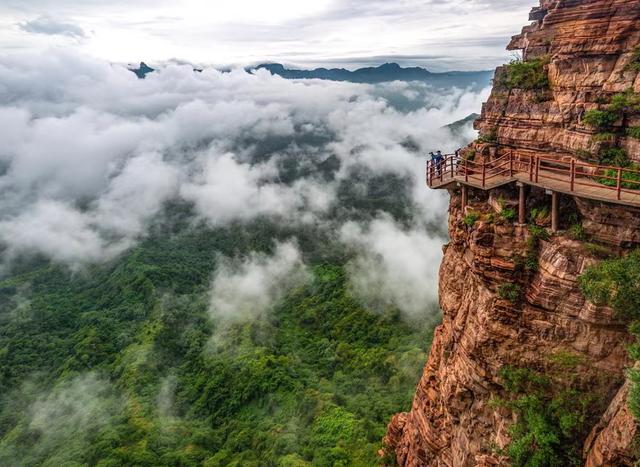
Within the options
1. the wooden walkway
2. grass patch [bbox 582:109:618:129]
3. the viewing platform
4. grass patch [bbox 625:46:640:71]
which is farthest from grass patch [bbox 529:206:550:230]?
grass patch [bbox 625:46:640:71]

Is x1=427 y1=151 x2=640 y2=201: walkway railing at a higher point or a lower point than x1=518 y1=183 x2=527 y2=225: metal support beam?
higher

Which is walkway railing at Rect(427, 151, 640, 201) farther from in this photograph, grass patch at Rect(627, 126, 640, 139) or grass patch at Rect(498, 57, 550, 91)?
grass patch at Rect(498, 57, 550, 91)

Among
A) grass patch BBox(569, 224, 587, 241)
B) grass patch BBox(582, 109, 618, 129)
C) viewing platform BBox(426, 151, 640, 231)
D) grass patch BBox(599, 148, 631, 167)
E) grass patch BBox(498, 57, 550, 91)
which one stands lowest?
grass patch BBox(569, 224, 587, 241)

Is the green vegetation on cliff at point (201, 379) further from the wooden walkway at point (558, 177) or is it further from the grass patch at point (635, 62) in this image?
the grass patch at point (635, 62)

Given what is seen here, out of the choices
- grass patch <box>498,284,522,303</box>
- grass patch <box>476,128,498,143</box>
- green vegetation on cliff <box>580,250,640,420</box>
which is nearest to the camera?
green vegetation on cliff <box>580,250,640,420</box>

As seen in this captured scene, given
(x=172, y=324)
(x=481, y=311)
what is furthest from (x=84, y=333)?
(x=481, y=311)

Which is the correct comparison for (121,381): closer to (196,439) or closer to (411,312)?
(196,439)
